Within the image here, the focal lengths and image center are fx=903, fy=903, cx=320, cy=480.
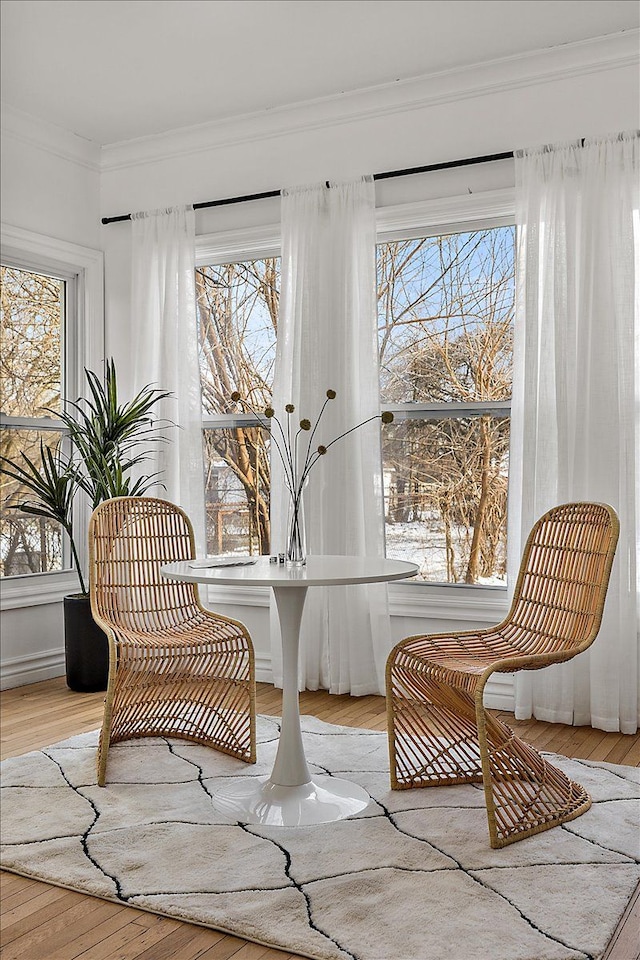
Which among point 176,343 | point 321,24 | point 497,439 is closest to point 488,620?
point 497,439

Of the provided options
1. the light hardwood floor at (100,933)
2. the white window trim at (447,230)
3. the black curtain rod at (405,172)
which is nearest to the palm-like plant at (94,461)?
the black curtain rod at (405,172)

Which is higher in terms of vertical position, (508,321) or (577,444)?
(508,321)

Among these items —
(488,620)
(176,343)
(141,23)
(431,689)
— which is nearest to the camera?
(431,689)

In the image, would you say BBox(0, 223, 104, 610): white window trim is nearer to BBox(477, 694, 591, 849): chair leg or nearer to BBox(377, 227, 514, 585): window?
BBox(377, 227, 514, 585): window

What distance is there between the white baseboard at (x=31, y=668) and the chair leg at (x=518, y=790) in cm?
269

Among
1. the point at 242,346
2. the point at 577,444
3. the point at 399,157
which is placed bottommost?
the point at 577,444

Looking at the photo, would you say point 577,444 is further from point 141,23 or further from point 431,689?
point 141,23

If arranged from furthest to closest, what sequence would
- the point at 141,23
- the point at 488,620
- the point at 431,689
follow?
the point at 488,620 < the point at 141,23 < the point at 431,689

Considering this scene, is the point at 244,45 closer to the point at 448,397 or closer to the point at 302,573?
the point at 448,397

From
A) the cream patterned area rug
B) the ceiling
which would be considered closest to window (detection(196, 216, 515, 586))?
the ceiling

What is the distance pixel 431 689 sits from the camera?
114 inches

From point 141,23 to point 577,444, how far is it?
8.20 feet

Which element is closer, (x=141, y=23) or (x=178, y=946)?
(x=178, y=946)

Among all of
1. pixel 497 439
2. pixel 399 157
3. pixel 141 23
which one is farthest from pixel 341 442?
pixel 141 23
